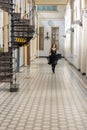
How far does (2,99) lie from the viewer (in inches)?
422

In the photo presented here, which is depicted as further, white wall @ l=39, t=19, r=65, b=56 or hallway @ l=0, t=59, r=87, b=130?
white wall @ l=39, t=19, r=65, b=56

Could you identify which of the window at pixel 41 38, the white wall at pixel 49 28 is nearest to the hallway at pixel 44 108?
the white wall at pixel 49 28

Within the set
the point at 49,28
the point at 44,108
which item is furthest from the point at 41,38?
the point at 44,108

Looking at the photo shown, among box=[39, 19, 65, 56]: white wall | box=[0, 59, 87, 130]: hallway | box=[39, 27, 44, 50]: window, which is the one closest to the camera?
box=[0, 59, 87, 130]: hallway

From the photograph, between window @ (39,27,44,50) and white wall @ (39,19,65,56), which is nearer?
white wall @ (39,19,65,56)

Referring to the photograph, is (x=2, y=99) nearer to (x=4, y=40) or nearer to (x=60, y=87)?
(x=60, y=87)

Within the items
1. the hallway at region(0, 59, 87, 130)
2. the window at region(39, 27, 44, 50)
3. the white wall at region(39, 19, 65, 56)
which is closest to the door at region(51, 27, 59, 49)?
the white wall at region(39, 19, 65, 56)

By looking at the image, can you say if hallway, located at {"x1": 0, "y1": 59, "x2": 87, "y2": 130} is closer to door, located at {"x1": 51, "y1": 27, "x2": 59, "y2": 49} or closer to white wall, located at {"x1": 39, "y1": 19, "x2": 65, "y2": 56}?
white wall, located at {"x1": 39, "y1": 19, "x2": 65, "y2": 56}

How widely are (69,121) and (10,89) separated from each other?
4720mm

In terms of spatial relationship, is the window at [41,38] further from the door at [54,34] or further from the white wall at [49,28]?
the door at [54,34]

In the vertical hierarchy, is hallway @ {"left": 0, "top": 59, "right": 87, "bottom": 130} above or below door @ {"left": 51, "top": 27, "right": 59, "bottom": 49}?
below

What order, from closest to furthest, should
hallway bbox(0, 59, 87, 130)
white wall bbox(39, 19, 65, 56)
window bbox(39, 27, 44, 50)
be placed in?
hallway bbox(0, 59, 87, 130) < white wall bbox(39, 19, 65, 56) < window bbox(39, 27, 44, 50)

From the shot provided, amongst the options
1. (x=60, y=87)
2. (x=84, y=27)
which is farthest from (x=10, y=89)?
(x=84, y=27)

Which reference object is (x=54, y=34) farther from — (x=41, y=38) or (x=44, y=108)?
(x=44, y=108)
